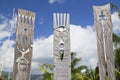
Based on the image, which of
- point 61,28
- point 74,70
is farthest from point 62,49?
point 74,70

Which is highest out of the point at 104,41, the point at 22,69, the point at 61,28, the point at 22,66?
the point at 61,28

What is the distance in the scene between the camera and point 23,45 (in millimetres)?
10711

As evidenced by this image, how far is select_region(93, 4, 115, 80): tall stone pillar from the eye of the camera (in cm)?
920

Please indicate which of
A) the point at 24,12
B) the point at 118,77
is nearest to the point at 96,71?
the point at 118,77

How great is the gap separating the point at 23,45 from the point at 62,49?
1.88 metres

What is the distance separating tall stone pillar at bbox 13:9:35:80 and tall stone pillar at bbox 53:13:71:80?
4.44 feet

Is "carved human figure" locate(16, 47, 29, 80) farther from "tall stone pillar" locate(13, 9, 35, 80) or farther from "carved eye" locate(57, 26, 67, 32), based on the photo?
"carved eye" locate(57, 26, 67, 32)

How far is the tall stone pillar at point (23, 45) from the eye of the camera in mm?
10297

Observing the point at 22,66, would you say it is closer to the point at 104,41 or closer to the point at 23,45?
the point at 23,45

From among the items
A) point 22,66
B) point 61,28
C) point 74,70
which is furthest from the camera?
point 74,70

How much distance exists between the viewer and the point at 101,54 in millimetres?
9312

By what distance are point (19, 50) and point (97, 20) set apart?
3.59 m

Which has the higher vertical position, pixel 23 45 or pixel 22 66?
pixel 23 45

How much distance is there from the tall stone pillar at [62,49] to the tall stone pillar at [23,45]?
1.35 m
